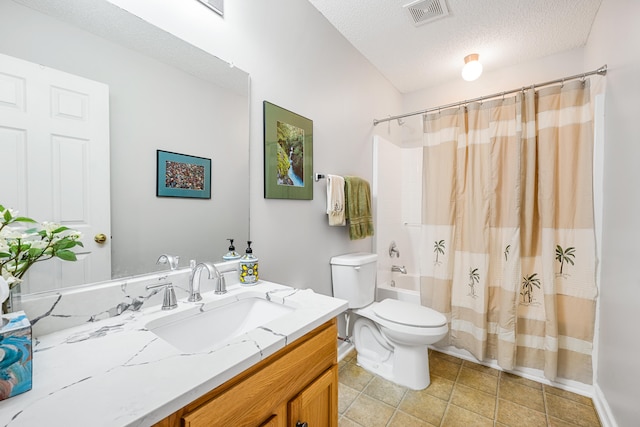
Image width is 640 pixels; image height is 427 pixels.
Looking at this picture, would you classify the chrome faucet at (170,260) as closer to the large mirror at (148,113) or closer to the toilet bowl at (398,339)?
the large mirror at (148,113)

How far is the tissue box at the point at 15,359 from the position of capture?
1.63ft

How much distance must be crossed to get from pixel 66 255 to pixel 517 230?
224cm

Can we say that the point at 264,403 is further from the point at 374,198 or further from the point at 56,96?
the point at 374,198

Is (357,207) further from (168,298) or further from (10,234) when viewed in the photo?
(10,234)

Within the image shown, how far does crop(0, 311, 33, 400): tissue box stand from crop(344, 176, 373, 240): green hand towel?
1.61m

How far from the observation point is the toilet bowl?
5.32 ft

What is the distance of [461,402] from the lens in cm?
158

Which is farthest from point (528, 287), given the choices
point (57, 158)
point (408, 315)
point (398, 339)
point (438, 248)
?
point (57, 158)

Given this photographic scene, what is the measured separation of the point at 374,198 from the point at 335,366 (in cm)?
160

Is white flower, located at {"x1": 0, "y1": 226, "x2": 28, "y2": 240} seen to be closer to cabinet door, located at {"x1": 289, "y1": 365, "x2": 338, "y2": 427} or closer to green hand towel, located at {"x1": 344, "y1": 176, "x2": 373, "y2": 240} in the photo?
cabinet door, located at {"x1": 289, "y1": 365, "x2": 338, "y2": 427}

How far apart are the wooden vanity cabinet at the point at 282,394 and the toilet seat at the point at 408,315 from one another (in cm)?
81

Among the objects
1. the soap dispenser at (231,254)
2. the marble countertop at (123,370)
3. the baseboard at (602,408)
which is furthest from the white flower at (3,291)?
the baseboard at (602,408)

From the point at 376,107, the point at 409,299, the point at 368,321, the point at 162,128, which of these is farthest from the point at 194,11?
the point at 409,299

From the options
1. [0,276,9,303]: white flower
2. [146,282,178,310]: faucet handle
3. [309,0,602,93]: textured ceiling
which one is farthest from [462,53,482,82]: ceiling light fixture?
[0,276,9,303]: white flower
